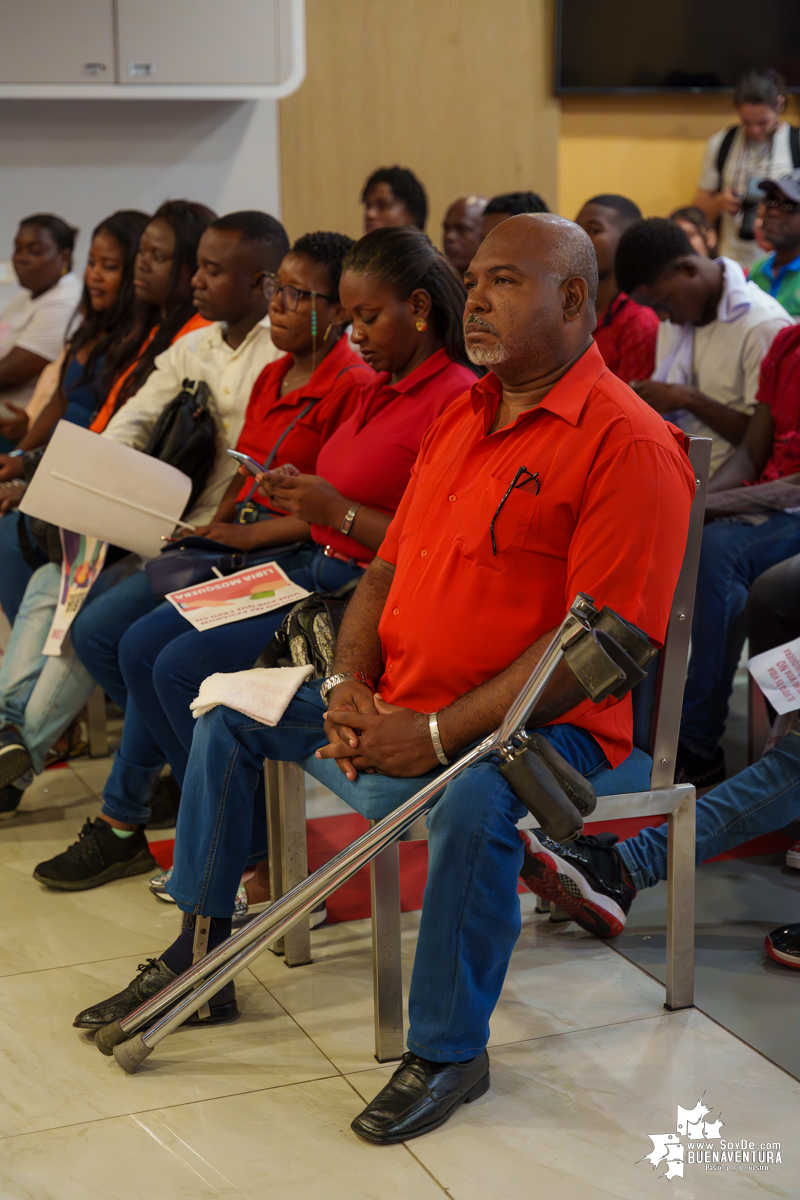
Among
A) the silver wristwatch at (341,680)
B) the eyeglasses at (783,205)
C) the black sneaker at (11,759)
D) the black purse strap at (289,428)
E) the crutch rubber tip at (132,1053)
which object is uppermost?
the eyeglasses at (783,205)

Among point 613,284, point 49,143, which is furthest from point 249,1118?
point 49,143

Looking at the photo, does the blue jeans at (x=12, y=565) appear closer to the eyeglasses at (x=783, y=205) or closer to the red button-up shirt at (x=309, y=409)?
the red button-up shirt at (x=309, y=409)

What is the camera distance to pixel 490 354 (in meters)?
1.79

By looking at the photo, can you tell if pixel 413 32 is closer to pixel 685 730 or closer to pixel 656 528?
pixel 685 730

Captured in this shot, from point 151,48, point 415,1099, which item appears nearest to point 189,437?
point 415,1099

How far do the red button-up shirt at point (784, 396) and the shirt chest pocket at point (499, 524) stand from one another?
138 cm

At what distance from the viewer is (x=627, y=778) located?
1.84m

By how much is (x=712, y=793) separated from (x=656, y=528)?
0.74 m

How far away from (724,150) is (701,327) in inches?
128

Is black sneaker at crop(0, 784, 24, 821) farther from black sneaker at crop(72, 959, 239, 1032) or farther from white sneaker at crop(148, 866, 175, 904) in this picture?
black sneaker at crop(72, 959, 239, 1032)

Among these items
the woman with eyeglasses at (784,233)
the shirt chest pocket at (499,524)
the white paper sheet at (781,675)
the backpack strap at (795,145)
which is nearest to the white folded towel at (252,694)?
the shirt chest pocket at (499,524)

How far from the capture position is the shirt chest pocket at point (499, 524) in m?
1.69

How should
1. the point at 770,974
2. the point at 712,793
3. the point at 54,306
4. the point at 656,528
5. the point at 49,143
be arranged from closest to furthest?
the point at 656,528 < the point at 770,974 < the point at 712,793 < the point at 54,306 < the point at 49,143

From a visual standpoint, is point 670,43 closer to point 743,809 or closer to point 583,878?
point 743,809
